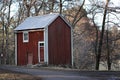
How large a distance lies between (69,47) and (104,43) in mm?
15801

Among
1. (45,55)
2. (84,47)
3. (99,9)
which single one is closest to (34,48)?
(45,55)

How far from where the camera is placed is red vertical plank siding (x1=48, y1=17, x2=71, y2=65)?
4369 centimetres

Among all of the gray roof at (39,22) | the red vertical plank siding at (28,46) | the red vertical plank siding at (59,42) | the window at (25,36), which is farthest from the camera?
the window at (25,36)

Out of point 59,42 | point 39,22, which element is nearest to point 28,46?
point 39,22

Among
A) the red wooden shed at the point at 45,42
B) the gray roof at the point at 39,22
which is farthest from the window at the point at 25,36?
the gray roof at the point at 39,22

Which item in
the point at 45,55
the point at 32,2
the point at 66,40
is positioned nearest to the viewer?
the point at 45,55

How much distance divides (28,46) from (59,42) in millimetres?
4402

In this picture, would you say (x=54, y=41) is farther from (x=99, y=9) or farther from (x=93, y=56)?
(x=93, y=56)

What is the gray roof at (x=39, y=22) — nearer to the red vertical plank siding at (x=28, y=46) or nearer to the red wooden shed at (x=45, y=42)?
the red wooden shed at (x=45, y=42)

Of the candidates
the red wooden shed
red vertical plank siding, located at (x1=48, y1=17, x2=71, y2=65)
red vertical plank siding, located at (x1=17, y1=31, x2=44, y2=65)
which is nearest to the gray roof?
the red wooden shed

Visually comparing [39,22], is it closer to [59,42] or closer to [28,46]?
[28,46]

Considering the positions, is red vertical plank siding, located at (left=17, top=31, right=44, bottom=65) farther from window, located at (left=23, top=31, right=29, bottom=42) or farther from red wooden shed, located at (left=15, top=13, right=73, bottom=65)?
window, located at (left=23, top=31, right=29, bottom=42)

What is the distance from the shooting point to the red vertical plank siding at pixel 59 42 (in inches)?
1720

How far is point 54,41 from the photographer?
44156 mm
